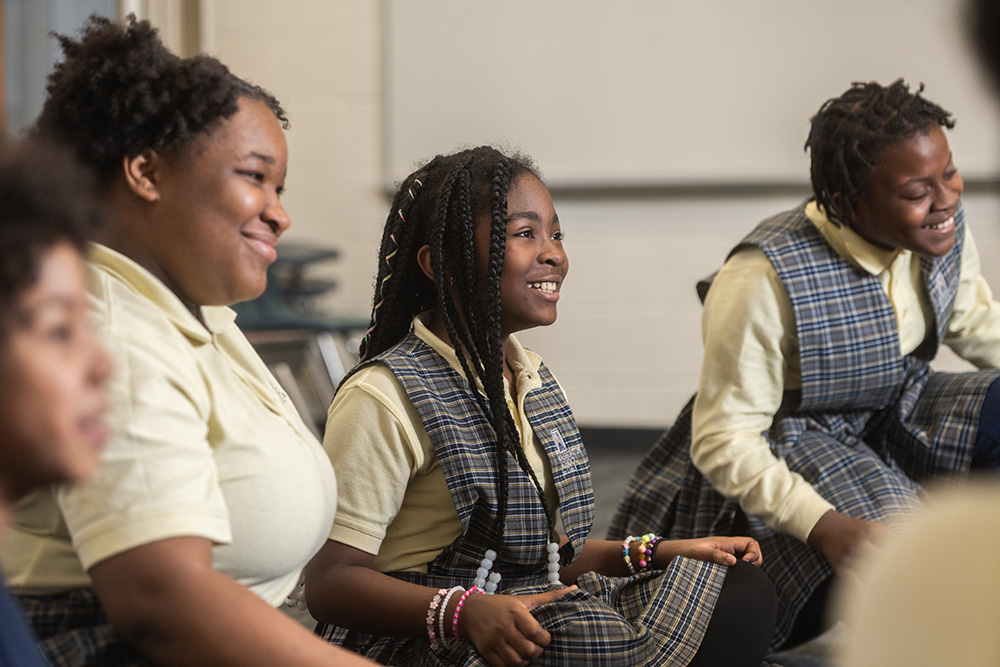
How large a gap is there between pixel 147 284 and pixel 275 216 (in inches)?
5.8

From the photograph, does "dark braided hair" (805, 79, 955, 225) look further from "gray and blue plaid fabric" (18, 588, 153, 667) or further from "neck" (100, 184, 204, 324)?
"gray and blue plaid fabric" (18, 588, 153, 667)

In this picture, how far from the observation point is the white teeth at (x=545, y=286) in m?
1.31

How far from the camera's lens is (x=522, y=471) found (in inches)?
47.9

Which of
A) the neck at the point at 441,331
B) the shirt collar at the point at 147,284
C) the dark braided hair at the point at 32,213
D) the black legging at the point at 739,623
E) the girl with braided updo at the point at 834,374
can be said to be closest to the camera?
the dark braided hair at the point at 32,213

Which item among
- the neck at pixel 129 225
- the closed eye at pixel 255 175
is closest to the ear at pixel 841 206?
the closed eye at pixel 255 175

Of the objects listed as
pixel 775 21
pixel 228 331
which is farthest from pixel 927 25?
pixel 228 331

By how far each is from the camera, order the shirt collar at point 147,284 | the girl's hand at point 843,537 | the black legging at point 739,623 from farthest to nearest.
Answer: the girl's hand at point 843,537
the black legging at point 739,623
the shirt collar at point 147,284

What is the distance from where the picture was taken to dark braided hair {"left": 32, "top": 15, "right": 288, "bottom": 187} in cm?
88

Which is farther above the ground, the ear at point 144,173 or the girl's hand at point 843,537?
the ear at point 144,173

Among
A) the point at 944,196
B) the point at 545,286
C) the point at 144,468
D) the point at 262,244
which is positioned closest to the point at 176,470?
the point at 144,468

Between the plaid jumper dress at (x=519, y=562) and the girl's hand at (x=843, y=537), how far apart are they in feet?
1.17

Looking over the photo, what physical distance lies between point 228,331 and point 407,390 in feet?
0.79

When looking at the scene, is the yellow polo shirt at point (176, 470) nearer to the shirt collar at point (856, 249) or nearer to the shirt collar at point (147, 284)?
the shirt collar at point (147, 284)

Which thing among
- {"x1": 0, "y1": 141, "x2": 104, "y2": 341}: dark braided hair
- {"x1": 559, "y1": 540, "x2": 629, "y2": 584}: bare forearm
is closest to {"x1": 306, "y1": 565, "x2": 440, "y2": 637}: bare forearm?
{"x1": 559, "y1": 540, "x2": 629, "y2": 584}: bare forearm
